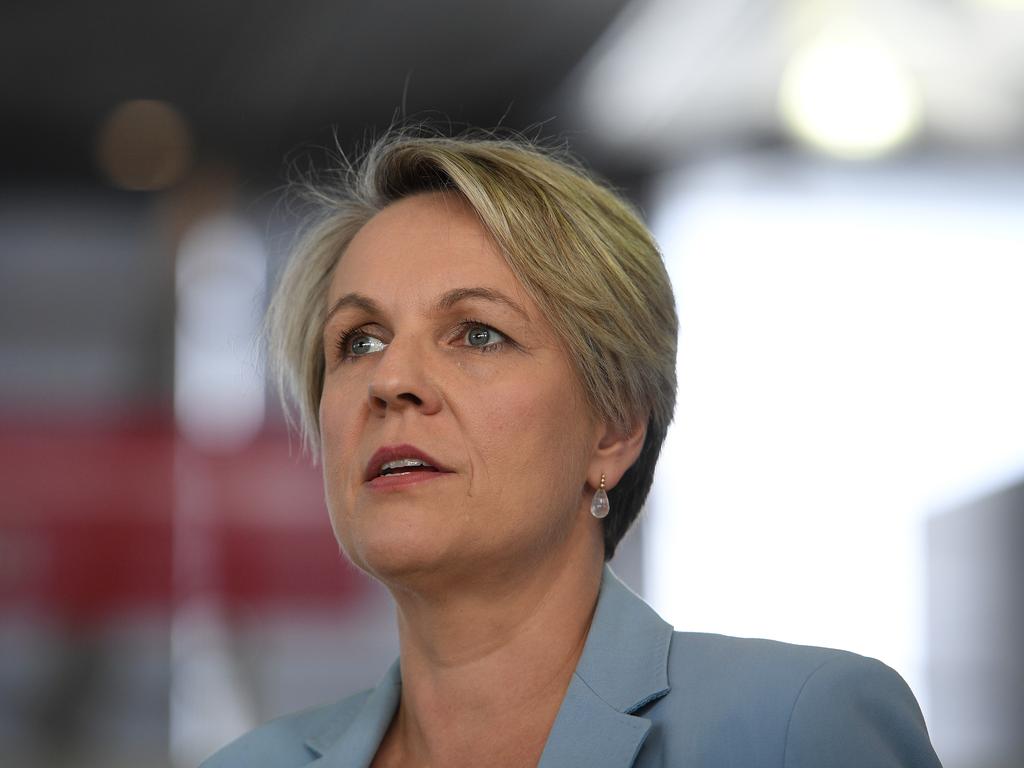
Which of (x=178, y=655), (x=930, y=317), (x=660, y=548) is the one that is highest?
(x=930, y=317)

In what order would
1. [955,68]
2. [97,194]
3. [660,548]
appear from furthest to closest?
[97,194], [660,548], [955,68]

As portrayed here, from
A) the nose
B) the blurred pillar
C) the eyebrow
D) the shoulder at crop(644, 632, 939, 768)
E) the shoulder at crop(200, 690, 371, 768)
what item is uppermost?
the eyebrow

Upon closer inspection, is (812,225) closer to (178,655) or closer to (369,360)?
(178,655)

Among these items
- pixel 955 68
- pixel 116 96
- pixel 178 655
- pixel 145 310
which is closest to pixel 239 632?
pixel 178 655

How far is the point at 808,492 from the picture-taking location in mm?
6484

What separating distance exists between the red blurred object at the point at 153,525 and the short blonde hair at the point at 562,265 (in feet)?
17.4

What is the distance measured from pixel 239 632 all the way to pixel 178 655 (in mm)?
409

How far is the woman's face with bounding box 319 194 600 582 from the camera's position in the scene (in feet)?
4.16

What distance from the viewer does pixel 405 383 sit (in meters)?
1.28

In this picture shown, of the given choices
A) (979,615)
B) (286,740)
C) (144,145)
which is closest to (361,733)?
(286,740)

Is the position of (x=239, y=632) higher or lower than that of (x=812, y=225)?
lower

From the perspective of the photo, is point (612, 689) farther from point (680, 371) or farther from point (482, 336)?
point (680, 371)

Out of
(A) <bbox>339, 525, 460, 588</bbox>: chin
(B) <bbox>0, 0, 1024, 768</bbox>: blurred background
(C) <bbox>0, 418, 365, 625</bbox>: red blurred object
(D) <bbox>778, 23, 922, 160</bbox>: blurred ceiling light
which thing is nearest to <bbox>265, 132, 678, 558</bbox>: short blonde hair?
(A) <bbox>339, 525, 460, 588</bbox>: chin

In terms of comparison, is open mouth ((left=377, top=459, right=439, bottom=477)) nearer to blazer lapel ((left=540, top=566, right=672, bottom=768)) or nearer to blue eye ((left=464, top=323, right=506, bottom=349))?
blue eye ((left=464, top=323, right=506, bottom=349))
